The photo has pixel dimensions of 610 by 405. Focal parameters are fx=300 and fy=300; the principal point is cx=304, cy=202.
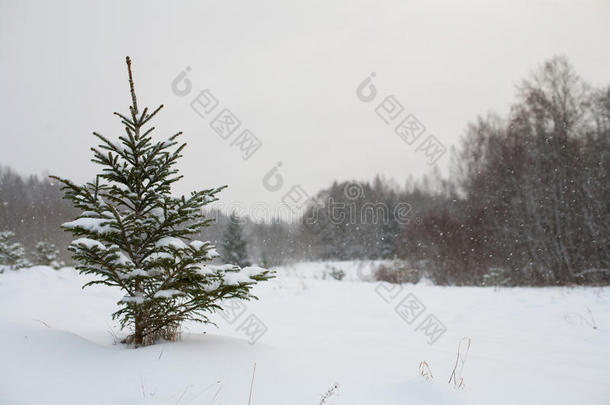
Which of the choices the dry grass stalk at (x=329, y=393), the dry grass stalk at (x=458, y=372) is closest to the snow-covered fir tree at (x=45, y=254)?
the dry grass stalk at (x=329, y=393)

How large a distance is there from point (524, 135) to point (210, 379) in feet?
50.8

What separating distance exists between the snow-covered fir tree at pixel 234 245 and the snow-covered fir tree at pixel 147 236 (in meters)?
21.4

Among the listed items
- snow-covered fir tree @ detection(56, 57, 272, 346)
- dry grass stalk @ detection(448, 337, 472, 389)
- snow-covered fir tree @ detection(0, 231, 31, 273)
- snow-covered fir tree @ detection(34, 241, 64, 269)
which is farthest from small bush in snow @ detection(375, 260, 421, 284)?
snow-covered fir tree @ detection(0, 231, 31, 273)

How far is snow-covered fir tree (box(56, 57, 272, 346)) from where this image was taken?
7.77 feet

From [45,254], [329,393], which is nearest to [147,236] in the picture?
[329,393]

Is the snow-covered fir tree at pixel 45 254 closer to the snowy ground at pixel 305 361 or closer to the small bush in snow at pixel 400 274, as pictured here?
the snowy ground at pixel 305 361

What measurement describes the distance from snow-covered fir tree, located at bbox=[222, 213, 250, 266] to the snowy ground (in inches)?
715

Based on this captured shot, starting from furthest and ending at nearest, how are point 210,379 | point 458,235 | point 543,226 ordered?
1. point 458,235
2. point 543,226
3. point 210,379

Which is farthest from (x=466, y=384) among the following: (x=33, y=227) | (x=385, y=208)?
(x=385, y=208)

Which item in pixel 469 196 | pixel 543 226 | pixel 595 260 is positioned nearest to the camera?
pixel 595 260

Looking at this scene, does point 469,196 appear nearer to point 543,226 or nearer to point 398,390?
point 543,226

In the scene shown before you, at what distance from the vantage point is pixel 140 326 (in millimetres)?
2545

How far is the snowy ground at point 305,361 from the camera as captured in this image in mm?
1931

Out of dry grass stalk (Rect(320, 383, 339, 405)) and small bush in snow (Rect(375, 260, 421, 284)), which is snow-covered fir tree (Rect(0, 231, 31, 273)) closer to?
small bush in snow (Rect(375, 260, 421, 284))
